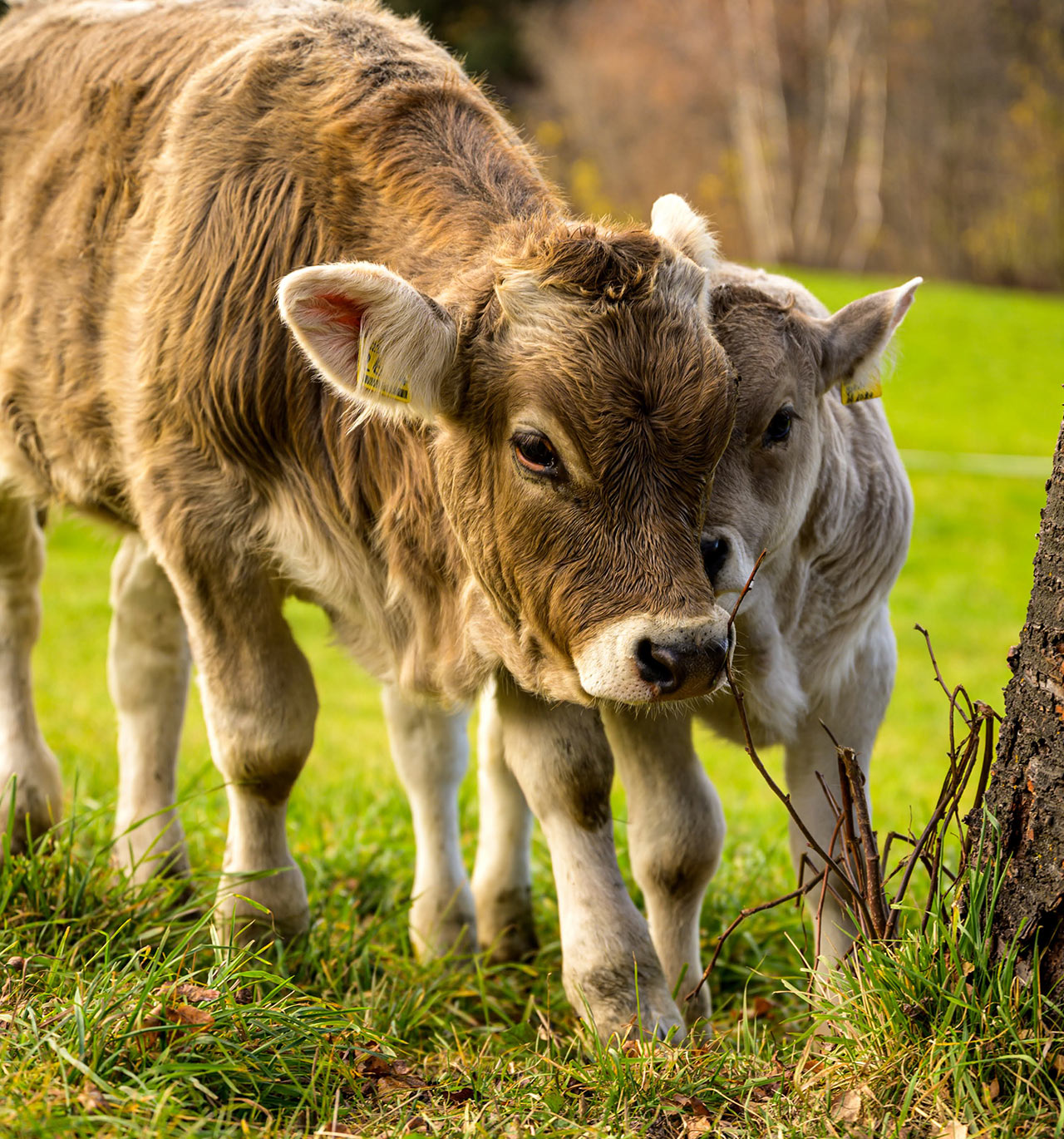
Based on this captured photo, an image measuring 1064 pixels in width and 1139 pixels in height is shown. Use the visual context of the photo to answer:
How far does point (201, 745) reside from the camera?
332 inches

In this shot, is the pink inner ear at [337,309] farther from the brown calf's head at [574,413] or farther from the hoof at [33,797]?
the hoof at [33,797]

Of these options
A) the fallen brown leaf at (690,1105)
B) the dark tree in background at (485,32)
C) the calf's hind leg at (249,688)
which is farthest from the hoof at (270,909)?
the dark tree in background at (485,32)

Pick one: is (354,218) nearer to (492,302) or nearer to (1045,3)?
(492,302)

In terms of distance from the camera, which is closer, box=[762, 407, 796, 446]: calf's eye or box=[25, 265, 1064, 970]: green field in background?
box=[762, 407, 796, 446]: calf's eye

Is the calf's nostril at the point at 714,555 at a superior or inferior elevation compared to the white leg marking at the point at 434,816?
superior

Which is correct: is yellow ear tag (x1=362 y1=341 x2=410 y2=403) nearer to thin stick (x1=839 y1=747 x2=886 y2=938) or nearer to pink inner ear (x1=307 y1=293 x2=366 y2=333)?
pink inner ear (x1=307 y1=293 x2=366 y2=333)

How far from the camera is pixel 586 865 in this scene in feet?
13.3

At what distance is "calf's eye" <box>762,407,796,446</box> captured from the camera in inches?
147

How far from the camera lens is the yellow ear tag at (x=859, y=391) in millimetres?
4039

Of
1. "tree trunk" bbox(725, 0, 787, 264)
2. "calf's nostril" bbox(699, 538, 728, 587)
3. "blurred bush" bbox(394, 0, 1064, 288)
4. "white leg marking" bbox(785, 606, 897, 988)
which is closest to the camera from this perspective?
"calf's nostril" bbox(699, 538, 728, 587)

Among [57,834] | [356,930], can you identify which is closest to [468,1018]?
[356,930]

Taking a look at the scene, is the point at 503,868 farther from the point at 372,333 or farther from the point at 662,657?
the point at 372,333

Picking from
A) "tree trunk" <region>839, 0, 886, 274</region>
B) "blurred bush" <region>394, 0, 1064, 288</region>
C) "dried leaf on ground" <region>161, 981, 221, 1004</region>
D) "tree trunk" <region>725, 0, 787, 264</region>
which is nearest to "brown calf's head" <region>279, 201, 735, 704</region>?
"dried leaf on ground" <region>161, 981, 221, 1004</region>

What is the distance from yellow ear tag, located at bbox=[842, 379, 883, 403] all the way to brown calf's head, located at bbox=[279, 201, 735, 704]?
2.20ft
